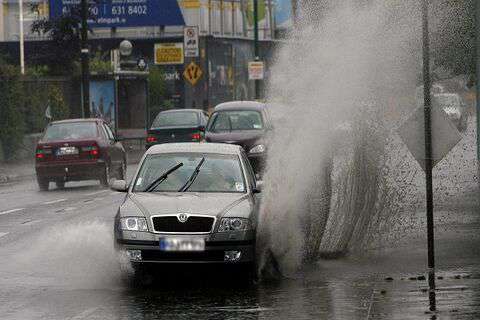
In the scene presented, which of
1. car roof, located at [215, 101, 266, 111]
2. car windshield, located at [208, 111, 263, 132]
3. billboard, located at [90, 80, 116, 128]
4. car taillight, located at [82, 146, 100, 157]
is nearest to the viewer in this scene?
car taillight, located at [82, 146, 100, 157]

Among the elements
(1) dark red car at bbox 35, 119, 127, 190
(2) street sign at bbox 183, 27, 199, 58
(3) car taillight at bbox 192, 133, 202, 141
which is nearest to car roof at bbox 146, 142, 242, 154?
(1) dark red car at bbox 35, 119, 127, 190

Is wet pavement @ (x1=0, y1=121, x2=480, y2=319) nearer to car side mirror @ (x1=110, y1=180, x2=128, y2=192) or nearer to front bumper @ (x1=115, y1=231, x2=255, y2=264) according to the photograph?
front bumper @ (x1=115, y1=231, x2=255, y2=264)

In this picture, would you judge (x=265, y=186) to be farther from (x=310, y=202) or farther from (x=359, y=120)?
(x=359, y=120)

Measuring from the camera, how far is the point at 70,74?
5528cm

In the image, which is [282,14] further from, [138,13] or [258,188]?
[258,188]

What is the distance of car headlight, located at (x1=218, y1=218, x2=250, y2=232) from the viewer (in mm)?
13383

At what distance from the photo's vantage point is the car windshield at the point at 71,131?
30.5 metres

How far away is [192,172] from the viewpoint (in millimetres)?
14820

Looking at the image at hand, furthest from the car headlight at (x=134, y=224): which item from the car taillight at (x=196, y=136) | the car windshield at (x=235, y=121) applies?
the car taillight at (x=196, y=136)

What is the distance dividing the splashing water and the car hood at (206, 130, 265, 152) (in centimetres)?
1405

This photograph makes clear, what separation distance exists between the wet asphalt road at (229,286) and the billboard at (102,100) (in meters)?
31.3

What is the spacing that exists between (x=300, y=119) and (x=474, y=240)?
10.2 ft

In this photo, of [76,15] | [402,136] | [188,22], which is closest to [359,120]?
[402,136]

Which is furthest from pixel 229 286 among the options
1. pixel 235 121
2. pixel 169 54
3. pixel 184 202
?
pixel 169 54
